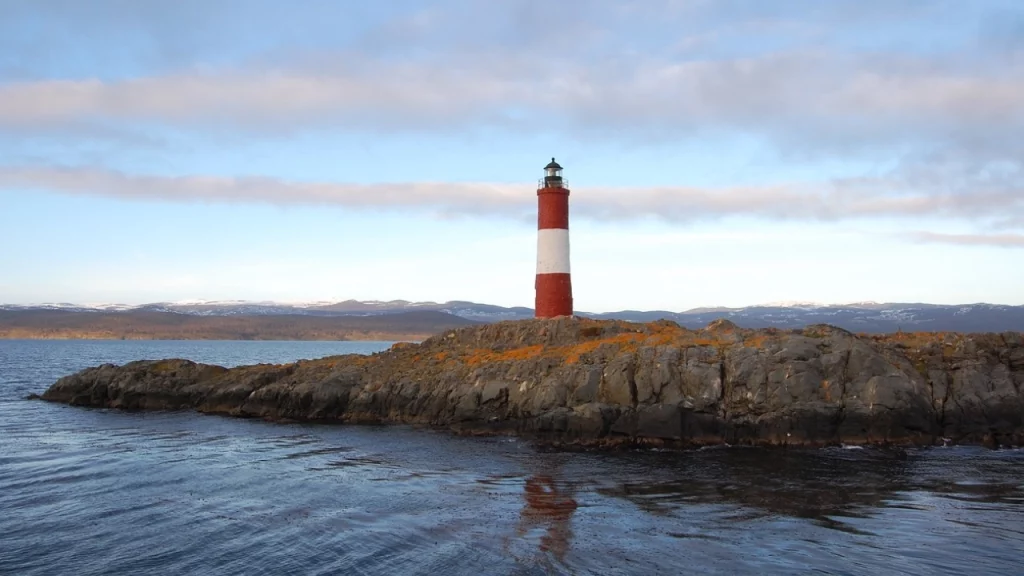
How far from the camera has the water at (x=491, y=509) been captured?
1564 cm

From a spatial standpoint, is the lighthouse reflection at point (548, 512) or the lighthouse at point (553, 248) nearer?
the lighthouse reflection at point (548, 512)

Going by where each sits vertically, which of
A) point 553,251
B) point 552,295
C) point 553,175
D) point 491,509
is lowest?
point 491,509

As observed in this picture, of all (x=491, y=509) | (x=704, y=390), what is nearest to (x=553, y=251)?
(x=704, y=390)

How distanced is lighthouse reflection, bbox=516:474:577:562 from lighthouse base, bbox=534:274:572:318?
2197 cm

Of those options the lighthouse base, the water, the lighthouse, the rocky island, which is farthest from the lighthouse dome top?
the water

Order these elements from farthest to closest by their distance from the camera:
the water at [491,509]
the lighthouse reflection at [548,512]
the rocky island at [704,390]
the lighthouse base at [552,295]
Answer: the lighthouse base at [552,295], the rocky island at [704,390], the lighthouse reflection at [548,512], the water at [491,509]

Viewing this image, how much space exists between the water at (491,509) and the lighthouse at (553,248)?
15669mm

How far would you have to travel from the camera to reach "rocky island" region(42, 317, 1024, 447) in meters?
29.3

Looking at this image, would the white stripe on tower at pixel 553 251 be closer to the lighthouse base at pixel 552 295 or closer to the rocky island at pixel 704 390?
the lighthouse base at pixel 552 295

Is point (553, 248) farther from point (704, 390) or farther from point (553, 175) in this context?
point (704, 390)

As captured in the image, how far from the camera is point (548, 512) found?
19469 millimetres

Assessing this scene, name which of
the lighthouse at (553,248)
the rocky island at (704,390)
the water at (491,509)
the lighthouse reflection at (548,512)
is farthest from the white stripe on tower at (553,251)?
the lighthouse reflection at (548,512)

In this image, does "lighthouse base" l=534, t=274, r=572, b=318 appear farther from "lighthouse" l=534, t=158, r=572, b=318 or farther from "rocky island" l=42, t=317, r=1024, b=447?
"rocky island" l=42, t=317, r=1024, b=447

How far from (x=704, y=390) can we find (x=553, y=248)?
1682 cm
